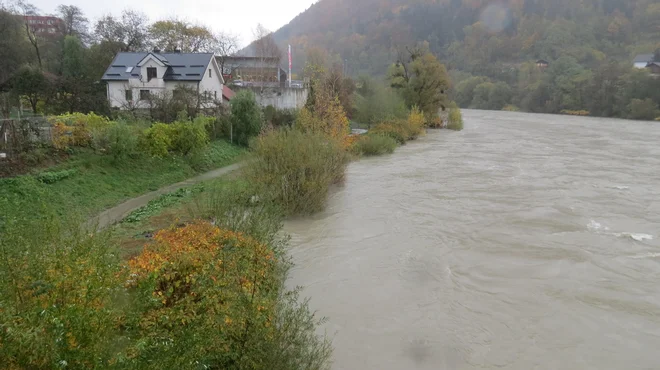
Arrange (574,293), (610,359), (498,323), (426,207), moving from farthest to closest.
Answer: (426,207)
(574,293)
(498,323)
(610,359)

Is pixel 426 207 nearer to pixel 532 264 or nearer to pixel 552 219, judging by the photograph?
pixel 552 219

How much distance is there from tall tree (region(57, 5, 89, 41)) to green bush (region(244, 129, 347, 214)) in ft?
135

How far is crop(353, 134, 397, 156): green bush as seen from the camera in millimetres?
27320

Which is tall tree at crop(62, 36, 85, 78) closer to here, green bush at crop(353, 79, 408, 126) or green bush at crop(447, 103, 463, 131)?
green bush at crop(353, 79, 408, 126)

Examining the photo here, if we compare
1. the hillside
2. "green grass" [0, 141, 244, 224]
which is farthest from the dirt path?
the hillside

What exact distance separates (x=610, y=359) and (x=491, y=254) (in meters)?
4.27

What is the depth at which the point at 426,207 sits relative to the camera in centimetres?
1569

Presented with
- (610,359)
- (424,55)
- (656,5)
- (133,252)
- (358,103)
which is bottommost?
(610,359)

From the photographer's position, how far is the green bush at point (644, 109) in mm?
49875

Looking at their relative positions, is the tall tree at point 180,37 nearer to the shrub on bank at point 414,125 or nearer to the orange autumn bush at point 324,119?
the shrub on bank at point 414,125

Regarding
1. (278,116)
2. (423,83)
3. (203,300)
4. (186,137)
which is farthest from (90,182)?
(423,83)

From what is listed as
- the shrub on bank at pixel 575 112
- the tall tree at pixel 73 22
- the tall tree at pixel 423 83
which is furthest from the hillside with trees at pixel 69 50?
the shrub on bank at pixel 575 112

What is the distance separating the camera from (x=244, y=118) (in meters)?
26.0

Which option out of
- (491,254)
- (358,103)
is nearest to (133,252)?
(491,254)
